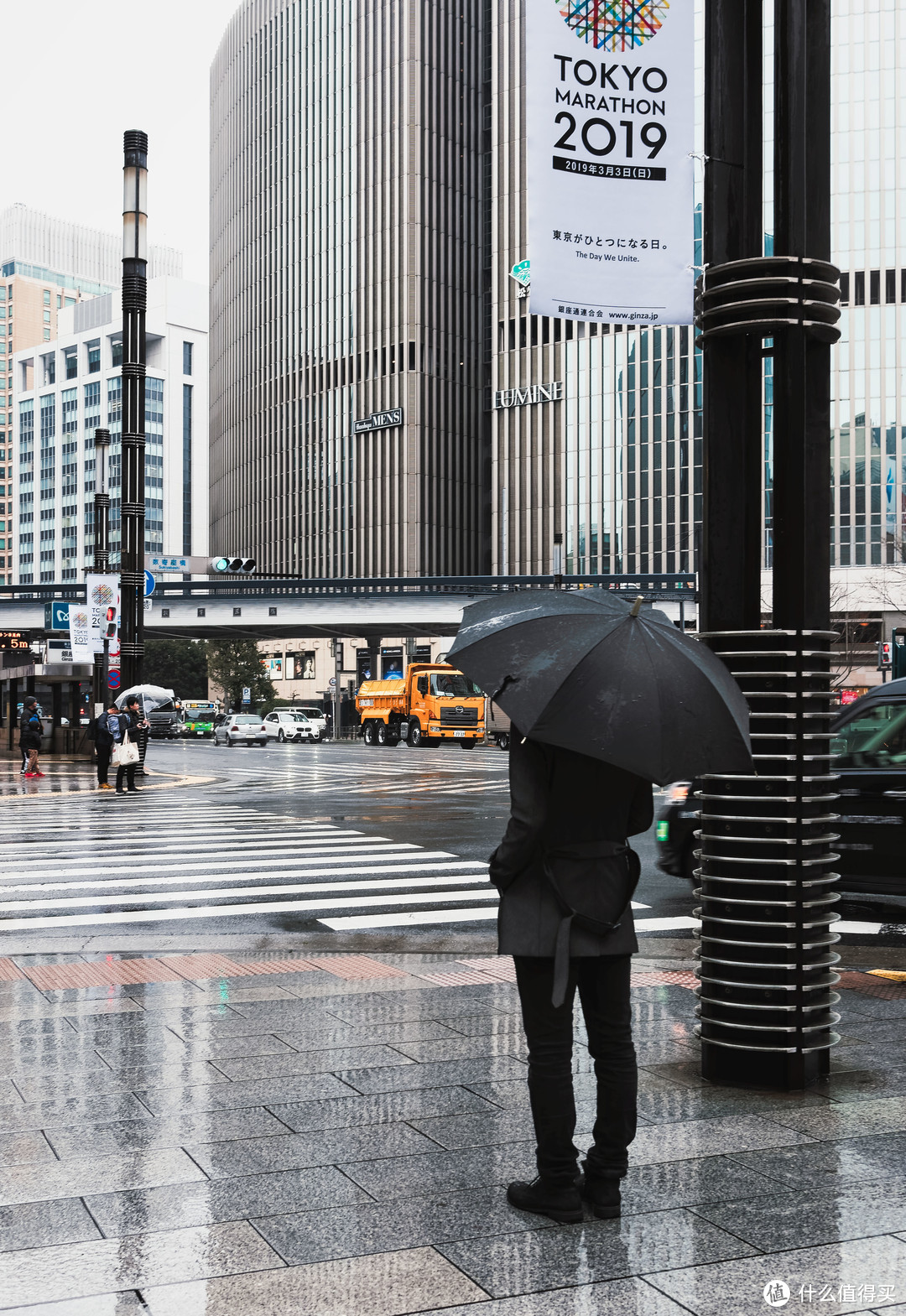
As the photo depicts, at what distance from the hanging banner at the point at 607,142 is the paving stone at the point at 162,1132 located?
14.6ft

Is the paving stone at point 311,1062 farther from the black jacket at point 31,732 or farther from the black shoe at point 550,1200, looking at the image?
the black jacket at point 31,732

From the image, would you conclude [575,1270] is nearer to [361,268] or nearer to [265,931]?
[265,931]

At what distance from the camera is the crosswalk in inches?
416

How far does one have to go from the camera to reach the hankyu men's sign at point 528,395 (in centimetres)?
8525

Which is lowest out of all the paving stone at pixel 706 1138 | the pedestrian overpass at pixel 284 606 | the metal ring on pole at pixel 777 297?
the paving stone at pixel 706 1138

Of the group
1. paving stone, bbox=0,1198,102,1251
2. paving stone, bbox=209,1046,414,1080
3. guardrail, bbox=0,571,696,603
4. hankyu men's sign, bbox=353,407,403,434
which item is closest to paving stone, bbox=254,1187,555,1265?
paving stone, bbox=0,1198,102,1251

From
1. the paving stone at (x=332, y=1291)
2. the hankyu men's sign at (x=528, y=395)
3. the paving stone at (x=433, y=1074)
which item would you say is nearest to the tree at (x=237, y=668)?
the hankyu men's sign at (x=528, y=395)

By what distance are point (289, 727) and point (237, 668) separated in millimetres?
28006

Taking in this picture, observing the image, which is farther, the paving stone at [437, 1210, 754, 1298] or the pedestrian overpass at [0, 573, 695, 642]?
the pedestrian overpass at [0, 573, 695, 642]

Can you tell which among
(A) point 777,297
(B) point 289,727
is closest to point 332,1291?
(A) point 777,297

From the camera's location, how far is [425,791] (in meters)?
25.2

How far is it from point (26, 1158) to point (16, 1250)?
2.80 feet

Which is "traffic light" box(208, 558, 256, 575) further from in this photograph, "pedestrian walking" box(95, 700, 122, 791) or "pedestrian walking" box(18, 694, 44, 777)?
"pedestrian walking" box(95, 700, 122, 791)

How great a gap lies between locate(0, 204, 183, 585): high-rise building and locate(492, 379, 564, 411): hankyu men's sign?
98510 millimetres
